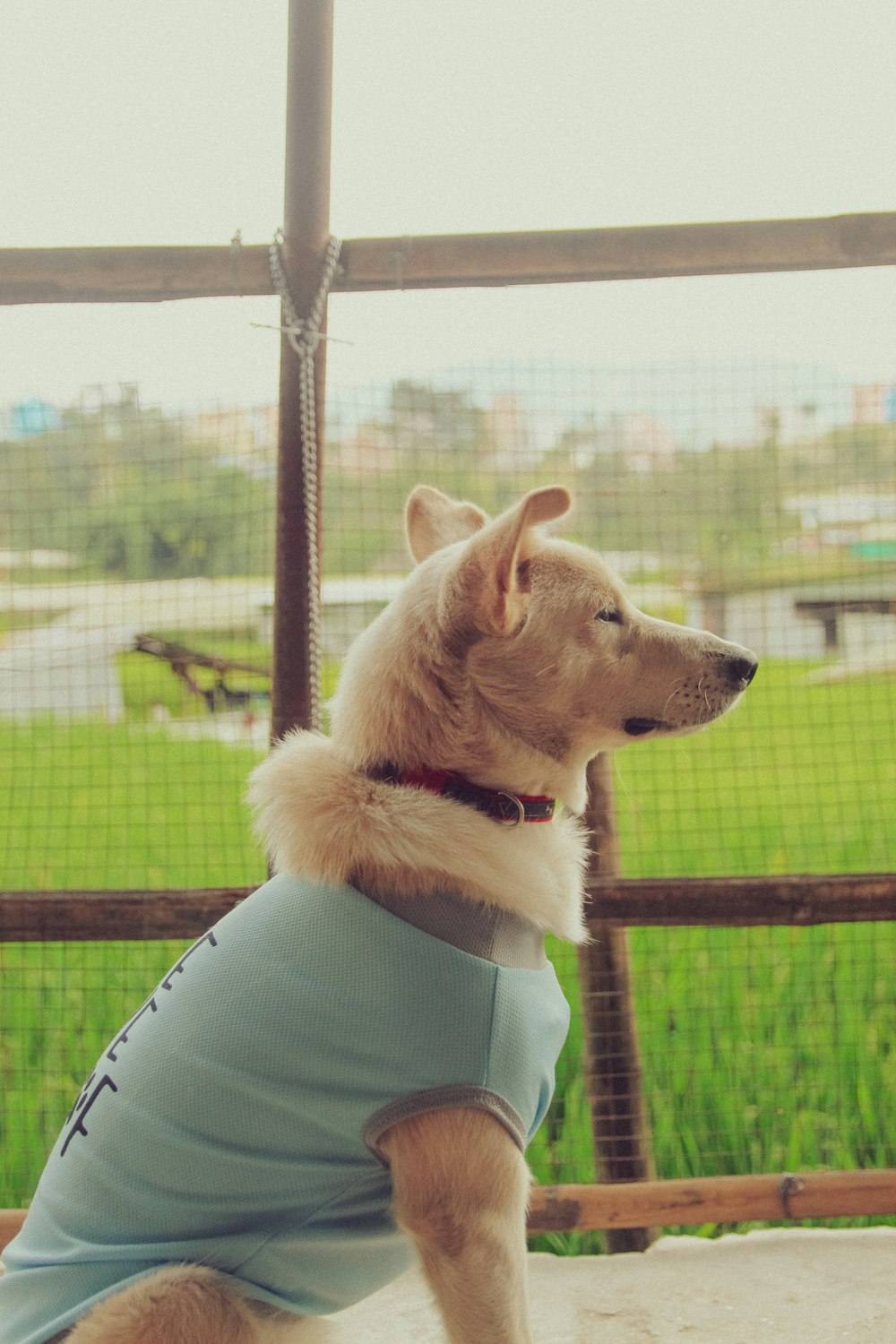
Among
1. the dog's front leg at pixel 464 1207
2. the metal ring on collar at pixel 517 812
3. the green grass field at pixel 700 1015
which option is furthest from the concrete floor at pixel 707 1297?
the metal ring on collar at pixel 517 812

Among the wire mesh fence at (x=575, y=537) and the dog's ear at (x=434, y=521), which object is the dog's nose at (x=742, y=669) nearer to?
the dog's ear at (x=434, y=521)

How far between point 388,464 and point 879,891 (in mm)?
1817

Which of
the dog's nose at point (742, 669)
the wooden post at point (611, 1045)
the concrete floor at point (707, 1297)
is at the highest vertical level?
the dog's nose at point (742, 669)

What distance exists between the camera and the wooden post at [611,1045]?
9.17 ft

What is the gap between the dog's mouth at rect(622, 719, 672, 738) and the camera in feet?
6.16

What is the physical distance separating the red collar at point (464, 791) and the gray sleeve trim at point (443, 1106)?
432 millimetres

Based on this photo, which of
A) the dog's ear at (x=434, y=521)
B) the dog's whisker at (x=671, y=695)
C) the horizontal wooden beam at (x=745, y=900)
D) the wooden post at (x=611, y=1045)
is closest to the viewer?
the dog's whisker at (x=671, y=695)

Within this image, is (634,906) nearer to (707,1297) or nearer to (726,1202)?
(726,1202)

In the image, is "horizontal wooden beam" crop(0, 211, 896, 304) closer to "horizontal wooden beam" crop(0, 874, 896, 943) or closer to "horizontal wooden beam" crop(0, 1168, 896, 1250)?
"horizontal wooden beam" crop(0, 874, 896, 943)

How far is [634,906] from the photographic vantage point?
2691mm

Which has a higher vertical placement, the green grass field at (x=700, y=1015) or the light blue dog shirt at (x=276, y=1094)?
the light blue dog shirt at (x=276, y=1094)

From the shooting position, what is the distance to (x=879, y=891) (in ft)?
8.71

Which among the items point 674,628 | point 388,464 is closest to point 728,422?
point 388,464

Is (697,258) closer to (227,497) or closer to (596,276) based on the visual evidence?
(596,276)
